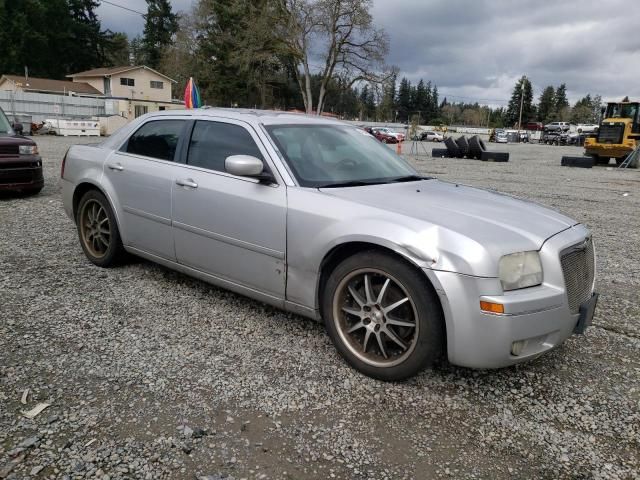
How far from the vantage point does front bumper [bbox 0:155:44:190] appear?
27.4 feet

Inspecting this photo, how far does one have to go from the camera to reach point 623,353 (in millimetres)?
3510

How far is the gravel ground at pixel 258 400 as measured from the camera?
90.4 inches

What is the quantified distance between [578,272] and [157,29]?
270ft

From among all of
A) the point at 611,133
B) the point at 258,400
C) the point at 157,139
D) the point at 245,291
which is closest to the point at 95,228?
the point at 157,139

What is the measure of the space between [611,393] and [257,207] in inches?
97.9

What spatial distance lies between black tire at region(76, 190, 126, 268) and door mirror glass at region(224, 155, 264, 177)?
183 centimetres

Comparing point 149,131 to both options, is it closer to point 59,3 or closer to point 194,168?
point 194,168

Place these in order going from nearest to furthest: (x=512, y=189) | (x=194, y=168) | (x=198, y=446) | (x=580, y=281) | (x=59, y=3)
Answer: (x=198, y=446)
(x=580, y=281)
(x=194, y=168)
(x=512, y=189)
(x=59, y=3)

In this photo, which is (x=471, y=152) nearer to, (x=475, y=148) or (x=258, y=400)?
(x=475, y=148)

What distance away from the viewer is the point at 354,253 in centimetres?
306

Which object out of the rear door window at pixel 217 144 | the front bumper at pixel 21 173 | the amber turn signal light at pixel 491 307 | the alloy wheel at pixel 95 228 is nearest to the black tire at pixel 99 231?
the alloy wheel at pixel 95 228

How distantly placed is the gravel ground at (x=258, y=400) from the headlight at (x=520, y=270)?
72cm

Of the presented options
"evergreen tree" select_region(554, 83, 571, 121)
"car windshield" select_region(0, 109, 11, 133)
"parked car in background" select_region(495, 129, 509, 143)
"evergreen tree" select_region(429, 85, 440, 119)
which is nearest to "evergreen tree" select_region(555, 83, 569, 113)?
"evergreen tree" select_region(554, 83, 571, 121)

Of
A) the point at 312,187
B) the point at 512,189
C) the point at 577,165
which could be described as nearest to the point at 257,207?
the point at 312,187
